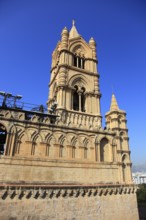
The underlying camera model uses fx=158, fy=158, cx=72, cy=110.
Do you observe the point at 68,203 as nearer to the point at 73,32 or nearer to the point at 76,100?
the point at 76,100

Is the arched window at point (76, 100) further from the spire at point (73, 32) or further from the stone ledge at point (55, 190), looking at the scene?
the spire at point (73, 32)

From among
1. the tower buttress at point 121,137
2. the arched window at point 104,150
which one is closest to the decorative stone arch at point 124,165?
the tower buttress at point 121,137

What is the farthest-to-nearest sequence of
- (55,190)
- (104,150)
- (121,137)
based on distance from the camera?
(121,137) < (104,150) < (55,190)

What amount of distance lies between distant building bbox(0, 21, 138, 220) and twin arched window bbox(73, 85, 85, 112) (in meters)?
1.03

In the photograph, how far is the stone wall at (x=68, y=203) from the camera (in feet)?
45.6

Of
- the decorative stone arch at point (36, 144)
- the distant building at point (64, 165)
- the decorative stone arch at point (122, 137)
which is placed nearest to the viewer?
the distant building at point (64, 165)

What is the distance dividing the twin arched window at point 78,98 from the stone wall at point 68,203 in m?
12.7

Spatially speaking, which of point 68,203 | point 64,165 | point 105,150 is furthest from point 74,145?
point 68,203

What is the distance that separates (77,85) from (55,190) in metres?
16.5

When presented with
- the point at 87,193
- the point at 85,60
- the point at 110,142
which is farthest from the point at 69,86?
the point at 87,193

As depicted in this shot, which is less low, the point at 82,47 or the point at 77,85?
the point at 82,47

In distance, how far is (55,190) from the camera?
51.6ft

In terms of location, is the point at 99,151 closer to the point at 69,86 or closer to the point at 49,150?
the point at 49,150

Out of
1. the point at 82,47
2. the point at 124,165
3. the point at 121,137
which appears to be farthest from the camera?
the point at 82,47
